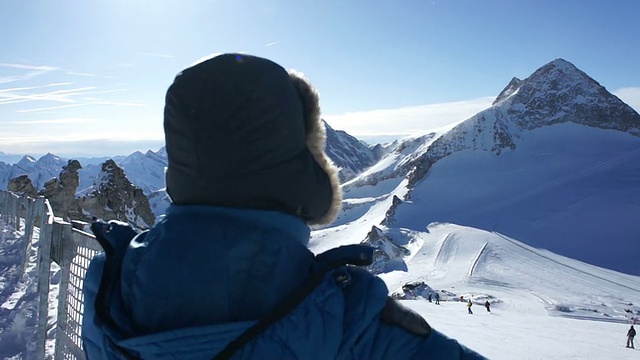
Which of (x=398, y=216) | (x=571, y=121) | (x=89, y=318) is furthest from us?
(x=571, y=121)

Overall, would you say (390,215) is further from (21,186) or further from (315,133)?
(315,133)

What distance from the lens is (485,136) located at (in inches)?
4304

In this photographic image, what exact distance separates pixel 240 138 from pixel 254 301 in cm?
44

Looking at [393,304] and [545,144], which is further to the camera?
[545,144]

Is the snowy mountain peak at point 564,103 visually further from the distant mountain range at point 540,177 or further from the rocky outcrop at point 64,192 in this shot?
the rocky outcrop at point 64,192

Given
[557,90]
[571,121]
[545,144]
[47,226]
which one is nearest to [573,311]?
[47,226]

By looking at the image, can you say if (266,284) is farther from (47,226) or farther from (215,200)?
(47,226)

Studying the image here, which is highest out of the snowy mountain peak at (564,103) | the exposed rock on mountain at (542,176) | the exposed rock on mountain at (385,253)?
the snowy mountain peak at (564,103)

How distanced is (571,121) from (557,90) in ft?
51.3

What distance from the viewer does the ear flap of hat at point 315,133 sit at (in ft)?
4.76

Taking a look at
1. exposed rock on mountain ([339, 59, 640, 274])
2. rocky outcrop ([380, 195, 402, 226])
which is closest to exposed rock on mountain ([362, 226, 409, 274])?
exposed rock on mountain ([339, 59, 640, 274])

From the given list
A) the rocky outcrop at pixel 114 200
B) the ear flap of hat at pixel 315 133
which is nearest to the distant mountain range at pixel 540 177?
the rocky outcrop at pixel 114 200

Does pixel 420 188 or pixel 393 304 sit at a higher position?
pixel 393 304

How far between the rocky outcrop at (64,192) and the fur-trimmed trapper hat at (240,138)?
27.1m
